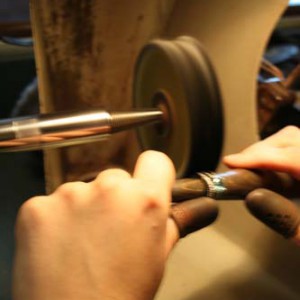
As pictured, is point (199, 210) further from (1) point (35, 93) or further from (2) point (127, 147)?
(1) point (35, 93)

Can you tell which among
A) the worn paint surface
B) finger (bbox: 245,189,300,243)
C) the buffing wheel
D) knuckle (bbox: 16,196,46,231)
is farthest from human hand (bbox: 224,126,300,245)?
the worn paint surface

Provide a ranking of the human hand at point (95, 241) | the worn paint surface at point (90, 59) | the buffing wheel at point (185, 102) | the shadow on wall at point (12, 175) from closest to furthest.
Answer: the human hand at point (95, 241), the buffing wheel at point (185, 102), the worn paint surface at point (90, 59), the shadow on wall at point (12, 175)

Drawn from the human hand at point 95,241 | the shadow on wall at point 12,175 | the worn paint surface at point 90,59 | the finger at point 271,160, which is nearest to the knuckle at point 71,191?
the human hand at point 95,241

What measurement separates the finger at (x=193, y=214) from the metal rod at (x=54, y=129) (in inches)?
7.4

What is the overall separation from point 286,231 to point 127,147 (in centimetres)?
58

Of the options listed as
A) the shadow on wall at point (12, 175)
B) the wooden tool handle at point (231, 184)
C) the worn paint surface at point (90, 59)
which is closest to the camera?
the wooden tool handle at point (231, 184)

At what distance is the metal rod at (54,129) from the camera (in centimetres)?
53

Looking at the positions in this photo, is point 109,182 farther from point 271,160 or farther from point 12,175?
point 12,175

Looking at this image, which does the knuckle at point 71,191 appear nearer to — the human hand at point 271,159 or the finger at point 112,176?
the finger at point 112,176

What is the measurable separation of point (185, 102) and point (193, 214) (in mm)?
255

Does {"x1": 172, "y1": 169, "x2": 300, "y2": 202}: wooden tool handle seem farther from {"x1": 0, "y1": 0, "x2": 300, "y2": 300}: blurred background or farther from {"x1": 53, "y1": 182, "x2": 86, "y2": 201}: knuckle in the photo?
{"x1": 0, "y1": 0, "x2": 300, "y2": 300}: blurred background

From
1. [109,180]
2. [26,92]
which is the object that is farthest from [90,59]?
[109,180]

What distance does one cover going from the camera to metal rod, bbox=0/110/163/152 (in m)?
0.53

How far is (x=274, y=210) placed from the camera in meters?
0.44
